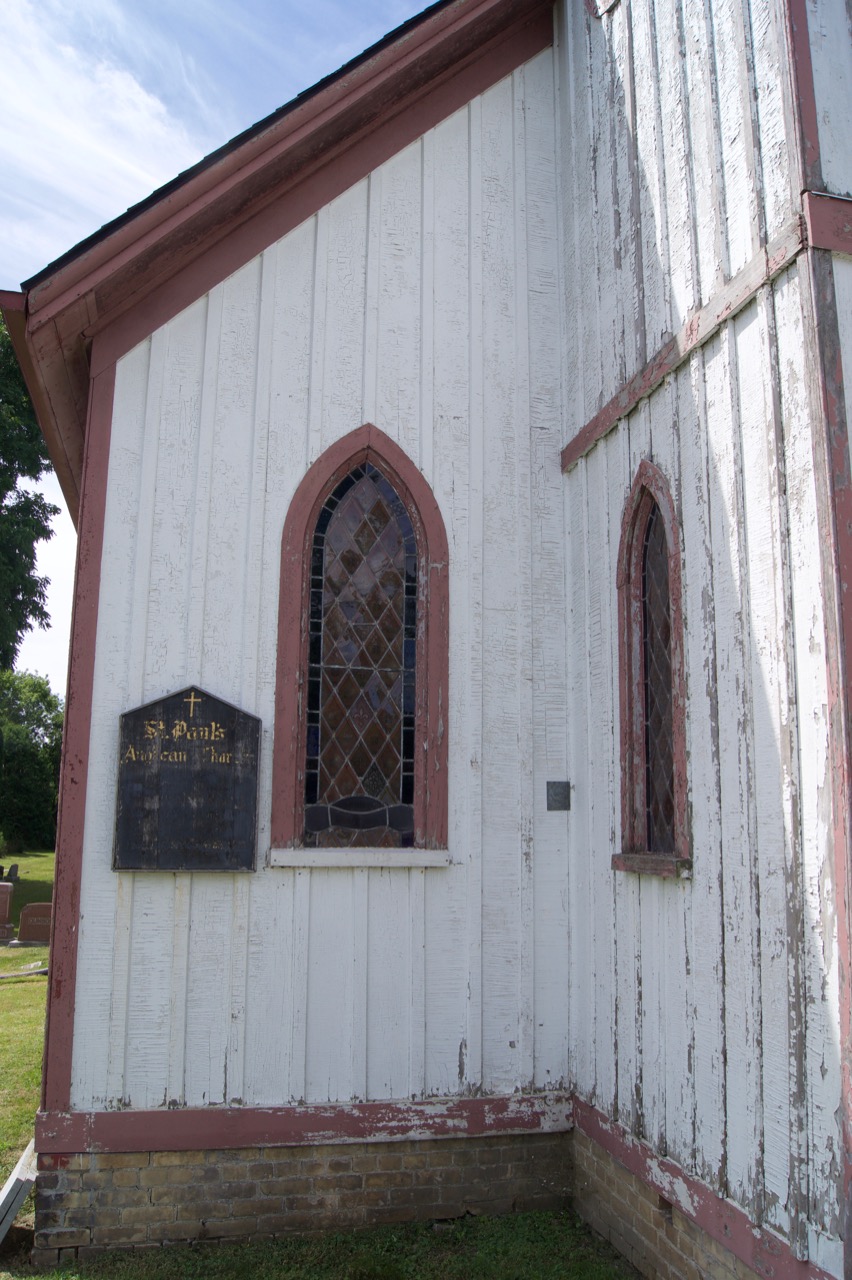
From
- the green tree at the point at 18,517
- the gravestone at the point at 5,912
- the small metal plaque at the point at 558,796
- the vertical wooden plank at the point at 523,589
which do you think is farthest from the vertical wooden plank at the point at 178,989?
the green tree at the point at 18,517

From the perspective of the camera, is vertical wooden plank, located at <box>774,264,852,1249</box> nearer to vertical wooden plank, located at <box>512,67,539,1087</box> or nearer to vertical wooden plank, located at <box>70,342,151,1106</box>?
vertical wooden plank, located at <box>512,67,539,1087</box>

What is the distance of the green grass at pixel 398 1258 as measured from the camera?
16.8ft

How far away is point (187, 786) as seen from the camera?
5848 mm

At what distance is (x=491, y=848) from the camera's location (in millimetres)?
6227

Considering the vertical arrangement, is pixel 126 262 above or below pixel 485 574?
above

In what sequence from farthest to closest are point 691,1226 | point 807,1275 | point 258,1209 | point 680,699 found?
point 258,1209 → point 680,699 → point 691,1226 → point 807,1275

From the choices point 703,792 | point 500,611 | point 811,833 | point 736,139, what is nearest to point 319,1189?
point 703,792

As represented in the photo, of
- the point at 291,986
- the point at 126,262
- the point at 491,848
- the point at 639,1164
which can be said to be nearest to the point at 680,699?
the point at 491,848

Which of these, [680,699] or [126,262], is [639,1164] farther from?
[126,262]

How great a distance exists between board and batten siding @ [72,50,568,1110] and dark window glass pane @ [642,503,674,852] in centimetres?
91

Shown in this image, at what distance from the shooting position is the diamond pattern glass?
240 inches

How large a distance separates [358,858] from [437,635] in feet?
4.54

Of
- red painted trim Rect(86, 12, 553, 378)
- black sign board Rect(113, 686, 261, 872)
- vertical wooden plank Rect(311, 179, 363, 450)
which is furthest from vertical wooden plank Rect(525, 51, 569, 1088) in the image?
black sign board Rect(113, 686, 261, 872)

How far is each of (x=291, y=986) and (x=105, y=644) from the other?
215 cm
